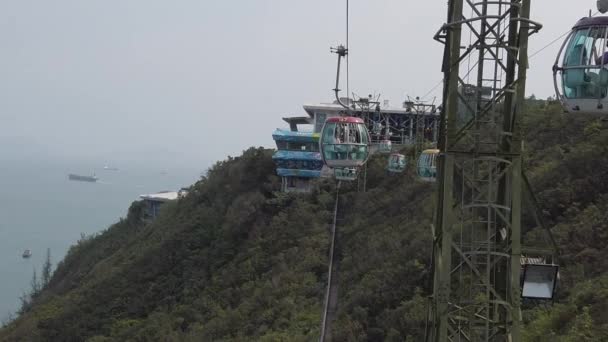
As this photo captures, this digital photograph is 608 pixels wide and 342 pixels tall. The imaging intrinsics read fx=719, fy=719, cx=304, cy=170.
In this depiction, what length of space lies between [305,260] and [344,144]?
27.1 feet

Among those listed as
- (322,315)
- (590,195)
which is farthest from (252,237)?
(590,195)

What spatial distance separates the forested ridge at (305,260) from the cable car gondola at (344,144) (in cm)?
276

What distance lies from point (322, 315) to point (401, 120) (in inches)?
1090

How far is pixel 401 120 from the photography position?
4434 centimetres

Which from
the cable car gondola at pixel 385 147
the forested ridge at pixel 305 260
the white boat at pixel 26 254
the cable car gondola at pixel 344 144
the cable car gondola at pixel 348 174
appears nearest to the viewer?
the forested ridge at pixel 305 260

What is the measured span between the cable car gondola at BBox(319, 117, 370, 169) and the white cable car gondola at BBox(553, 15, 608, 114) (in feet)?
28.4

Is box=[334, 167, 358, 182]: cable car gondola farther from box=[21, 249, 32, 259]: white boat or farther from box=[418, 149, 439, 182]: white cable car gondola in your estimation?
box=[21, 249, 32, 259]: white boat

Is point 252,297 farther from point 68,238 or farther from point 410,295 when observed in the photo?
point 68,238

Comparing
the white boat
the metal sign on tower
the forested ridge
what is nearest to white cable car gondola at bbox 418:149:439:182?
the forested ridge

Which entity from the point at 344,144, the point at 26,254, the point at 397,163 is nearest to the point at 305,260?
the point at 397,163

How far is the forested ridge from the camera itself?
44.1 ft

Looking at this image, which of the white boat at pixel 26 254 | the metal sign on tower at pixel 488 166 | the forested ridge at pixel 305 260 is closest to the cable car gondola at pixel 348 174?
the forested ridge at pixel 305 260

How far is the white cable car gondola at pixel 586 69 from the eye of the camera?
698cm

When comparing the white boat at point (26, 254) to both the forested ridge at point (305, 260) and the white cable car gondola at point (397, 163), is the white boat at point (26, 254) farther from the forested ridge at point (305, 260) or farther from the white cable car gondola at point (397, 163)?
the white cable car gondola at point (397, 163)
